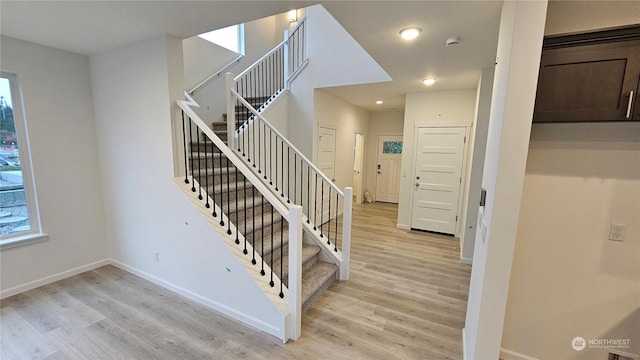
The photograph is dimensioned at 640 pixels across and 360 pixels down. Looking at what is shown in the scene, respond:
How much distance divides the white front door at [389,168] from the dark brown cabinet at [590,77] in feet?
18.3

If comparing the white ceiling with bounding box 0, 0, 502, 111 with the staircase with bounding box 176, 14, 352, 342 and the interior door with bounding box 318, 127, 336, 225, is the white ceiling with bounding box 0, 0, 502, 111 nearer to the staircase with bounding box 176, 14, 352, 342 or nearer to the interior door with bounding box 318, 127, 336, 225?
the staircase with bounding box 176, 14, 352, 342

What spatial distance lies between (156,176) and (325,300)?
2206 millimetres

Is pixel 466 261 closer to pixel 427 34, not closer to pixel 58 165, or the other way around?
pixel 427 34

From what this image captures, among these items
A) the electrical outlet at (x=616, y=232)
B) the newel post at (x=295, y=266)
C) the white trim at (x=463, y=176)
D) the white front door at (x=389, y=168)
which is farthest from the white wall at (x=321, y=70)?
the white front door at (x=389, y=168)

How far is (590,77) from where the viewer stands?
59.2 inches

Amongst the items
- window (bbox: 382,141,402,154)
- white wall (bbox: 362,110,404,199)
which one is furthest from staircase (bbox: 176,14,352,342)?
window (bbox: 382,141,402,154)

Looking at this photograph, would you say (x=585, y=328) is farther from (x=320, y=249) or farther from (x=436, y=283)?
(x=320, y=249)

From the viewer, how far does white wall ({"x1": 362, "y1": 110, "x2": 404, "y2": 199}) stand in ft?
23.0

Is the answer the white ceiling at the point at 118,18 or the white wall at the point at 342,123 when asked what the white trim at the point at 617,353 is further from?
the white wall at the point at 342,123

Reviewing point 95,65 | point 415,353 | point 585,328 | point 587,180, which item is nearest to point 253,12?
point 95,65

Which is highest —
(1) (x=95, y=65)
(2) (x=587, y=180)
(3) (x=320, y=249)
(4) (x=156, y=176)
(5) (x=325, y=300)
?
(1) (x=95, y=65)

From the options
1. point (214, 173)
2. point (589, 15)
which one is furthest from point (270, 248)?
point (589, 15)

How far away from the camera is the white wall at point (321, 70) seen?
4.00m

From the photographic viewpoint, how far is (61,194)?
3.00m
